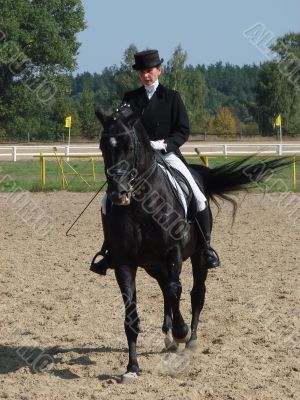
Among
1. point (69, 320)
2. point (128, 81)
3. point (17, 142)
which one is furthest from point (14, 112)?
point (69, 320)

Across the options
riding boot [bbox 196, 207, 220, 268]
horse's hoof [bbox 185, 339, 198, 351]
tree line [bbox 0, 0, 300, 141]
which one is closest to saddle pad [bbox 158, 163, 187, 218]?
riding boot [bbox 196, 207, 220, 268]

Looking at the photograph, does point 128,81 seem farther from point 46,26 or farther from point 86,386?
point 86,386

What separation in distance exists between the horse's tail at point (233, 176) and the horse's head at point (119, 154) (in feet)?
6.55

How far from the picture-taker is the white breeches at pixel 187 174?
21.2ft

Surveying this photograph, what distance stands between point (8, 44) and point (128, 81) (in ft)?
A: 54.3

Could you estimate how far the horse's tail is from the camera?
23.3ft

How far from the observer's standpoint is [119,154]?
17.0 feet

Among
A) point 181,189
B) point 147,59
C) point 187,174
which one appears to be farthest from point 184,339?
point 147,59

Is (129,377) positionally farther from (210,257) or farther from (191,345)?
(210,257)

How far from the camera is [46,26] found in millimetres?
47250

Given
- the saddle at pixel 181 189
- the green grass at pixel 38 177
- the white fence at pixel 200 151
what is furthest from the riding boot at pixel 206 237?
the white fence at pixel 200 151

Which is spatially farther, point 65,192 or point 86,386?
point 65,192

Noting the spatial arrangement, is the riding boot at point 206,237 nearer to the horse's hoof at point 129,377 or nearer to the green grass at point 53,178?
the horse's hoof at point 129,377

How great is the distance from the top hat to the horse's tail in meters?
1.47
